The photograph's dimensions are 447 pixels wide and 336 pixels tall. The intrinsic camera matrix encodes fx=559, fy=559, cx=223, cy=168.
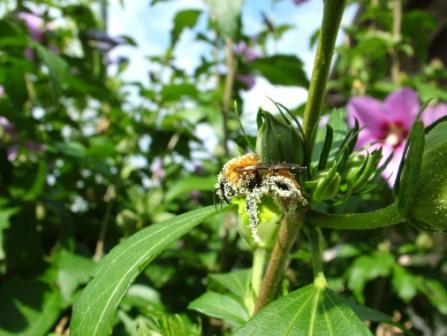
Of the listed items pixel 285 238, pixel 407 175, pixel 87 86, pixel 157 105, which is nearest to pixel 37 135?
pixel 87 86

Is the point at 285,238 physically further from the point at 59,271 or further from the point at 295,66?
the point at 295,66

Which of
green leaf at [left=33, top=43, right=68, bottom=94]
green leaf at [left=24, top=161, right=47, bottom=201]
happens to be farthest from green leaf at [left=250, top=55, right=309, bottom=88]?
green leaf at [left=24, top=161, right=47, bottom=201]

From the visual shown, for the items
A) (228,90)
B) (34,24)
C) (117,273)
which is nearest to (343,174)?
(117,273)

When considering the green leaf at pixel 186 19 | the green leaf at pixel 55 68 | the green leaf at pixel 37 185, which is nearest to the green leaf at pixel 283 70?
the green leaf at pixel 186 19

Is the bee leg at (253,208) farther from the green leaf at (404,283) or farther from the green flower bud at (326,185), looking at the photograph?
the green leaf at (404,283)

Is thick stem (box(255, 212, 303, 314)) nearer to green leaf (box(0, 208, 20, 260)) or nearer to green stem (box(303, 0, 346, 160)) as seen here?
green stem (box(303, 0, 346, 160))
